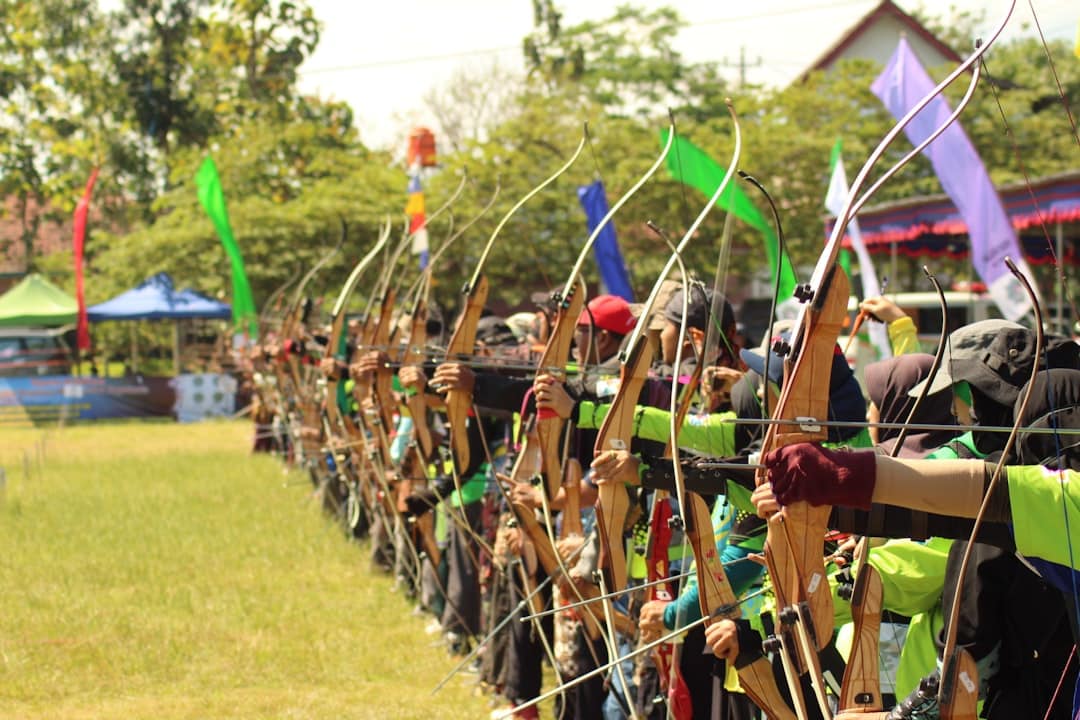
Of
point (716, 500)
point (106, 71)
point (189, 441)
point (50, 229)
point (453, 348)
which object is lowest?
point (189, 441)

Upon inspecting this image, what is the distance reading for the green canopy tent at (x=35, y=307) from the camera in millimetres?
17922

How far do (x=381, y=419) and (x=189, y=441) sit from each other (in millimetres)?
9660

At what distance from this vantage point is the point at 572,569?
3648mm

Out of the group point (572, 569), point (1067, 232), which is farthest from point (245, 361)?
point (572, 569)

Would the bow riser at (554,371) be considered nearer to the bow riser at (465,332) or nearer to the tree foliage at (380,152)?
the bow riser at (465,332)

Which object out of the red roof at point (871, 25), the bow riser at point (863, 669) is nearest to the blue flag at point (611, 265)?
the bow riser at point (863, 669)

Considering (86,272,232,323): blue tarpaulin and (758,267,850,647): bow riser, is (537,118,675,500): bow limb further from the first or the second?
(86,272,232,323): blue tarpaulin

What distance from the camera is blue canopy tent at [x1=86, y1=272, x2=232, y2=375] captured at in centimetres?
1792

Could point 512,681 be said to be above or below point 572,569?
below

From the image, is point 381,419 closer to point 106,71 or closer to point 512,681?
point 512,681

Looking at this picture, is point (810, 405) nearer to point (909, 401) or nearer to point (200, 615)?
point (909, 401)

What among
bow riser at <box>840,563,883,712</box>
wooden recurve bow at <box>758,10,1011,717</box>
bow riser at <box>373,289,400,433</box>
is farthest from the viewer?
bow riser at <box>373,289,400,433</box>

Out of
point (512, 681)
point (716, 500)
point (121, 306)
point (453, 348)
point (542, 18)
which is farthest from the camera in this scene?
point (542, 18)

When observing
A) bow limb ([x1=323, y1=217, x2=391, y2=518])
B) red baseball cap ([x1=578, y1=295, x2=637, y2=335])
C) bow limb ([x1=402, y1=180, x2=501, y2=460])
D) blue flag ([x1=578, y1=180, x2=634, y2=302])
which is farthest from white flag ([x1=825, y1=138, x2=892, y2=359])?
bow limb ([x1=323, y1=217, x2=391, y2=518])
